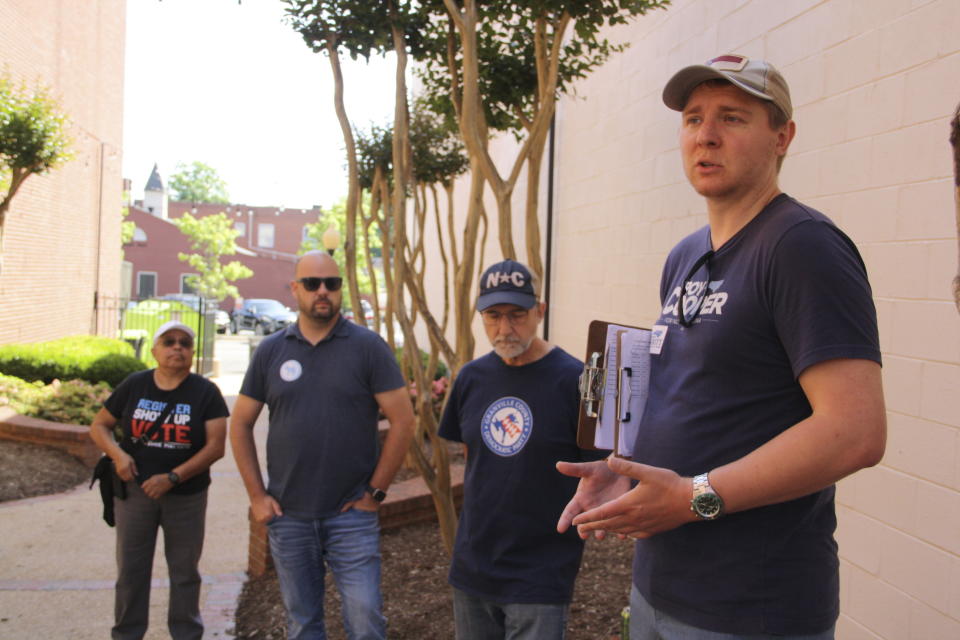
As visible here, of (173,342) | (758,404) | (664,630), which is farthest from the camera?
(173,342)

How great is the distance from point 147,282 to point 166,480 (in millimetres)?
50559

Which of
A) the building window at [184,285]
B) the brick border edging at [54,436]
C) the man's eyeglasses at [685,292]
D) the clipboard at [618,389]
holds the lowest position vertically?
the brick border edging at [54,436]

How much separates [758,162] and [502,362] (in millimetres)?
1550

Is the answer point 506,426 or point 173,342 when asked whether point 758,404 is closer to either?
point 506,426

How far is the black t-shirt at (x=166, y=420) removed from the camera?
4086 millimetres

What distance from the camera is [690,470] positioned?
1.63 metres

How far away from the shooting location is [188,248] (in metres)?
50.9

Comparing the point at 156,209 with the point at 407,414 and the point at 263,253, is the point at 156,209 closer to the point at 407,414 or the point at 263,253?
the point at 263,253

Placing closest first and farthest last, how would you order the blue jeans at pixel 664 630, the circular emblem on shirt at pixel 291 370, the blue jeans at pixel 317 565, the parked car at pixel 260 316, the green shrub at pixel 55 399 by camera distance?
1. the blue jeans at pixel 664 630
2. the blue jeans at pixel 317 565
3. the circular emblem on shirt at pixel 291 370
4. the green shrub at pixel 55 399
5. the parked car at pixel 260 316

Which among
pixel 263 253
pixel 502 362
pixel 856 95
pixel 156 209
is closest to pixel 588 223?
pixel 856 95

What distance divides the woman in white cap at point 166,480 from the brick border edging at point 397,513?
102 cm

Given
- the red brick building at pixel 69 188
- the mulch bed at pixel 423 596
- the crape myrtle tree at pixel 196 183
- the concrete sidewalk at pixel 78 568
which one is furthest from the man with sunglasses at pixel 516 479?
the crape myrtle tree at pixel 196 183

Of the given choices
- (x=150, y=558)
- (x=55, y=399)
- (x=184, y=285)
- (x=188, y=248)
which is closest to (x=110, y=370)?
(x=55, y=399)

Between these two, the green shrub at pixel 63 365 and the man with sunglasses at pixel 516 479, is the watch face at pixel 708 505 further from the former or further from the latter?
the green shrub at pixel 63 365
